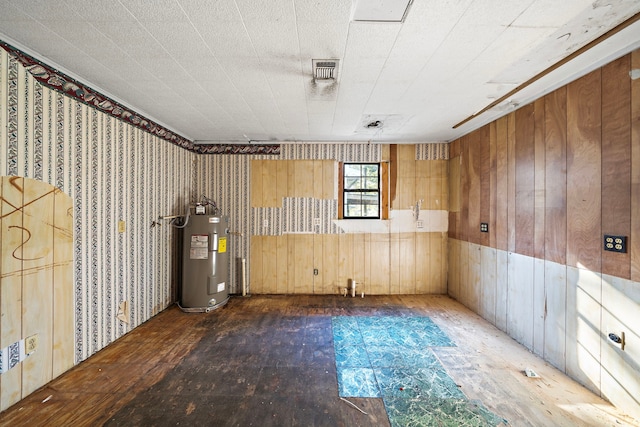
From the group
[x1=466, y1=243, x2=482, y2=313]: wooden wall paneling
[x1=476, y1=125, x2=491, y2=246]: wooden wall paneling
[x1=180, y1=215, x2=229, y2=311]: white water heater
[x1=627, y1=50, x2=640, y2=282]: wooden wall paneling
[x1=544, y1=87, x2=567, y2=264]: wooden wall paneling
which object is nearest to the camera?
[x1=627, y1=50, x2=640, y2=282]: wooden wall paneling

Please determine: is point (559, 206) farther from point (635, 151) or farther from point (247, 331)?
point (247, 331)

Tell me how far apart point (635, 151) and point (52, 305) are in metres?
4.66

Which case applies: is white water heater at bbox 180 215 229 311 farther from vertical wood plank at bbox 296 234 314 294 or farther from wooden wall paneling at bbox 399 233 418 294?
wooden wall paneling at bbox 399 233 418 294

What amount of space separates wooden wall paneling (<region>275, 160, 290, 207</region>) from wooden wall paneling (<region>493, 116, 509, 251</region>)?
10.2 ft

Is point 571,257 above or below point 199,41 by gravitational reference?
below

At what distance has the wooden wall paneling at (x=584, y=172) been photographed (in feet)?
6.73

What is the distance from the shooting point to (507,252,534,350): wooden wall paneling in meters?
2.73

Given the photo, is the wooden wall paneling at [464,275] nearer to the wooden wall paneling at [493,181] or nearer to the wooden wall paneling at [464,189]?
the wooden wall paneling at [464,189]

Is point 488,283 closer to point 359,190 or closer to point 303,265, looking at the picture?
point 359,190

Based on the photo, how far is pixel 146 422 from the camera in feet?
5.86

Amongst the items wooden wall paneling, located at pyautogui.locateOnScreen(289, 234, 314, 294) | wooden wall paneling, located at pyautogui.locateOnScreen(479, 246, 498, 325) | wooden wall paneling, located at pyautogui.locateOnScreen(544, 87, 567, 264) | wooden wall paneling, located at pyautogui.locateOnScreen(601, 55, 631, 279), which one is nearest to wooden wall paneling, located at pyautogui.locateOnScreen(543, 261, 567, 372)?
wooden wall paneling, located at pyautogui.locateOnScreen(544, 87, 567, 264)

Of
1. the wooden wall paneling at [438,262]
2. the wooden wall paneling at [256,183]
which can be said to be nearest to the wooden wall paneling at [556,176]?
the wooden wall paneling at [438,262]

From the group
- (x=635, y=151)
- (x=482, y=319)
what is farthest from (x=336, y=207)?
(x=635, y=151)

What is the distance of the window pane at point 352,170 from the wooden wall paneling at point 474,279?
2.14 metres
